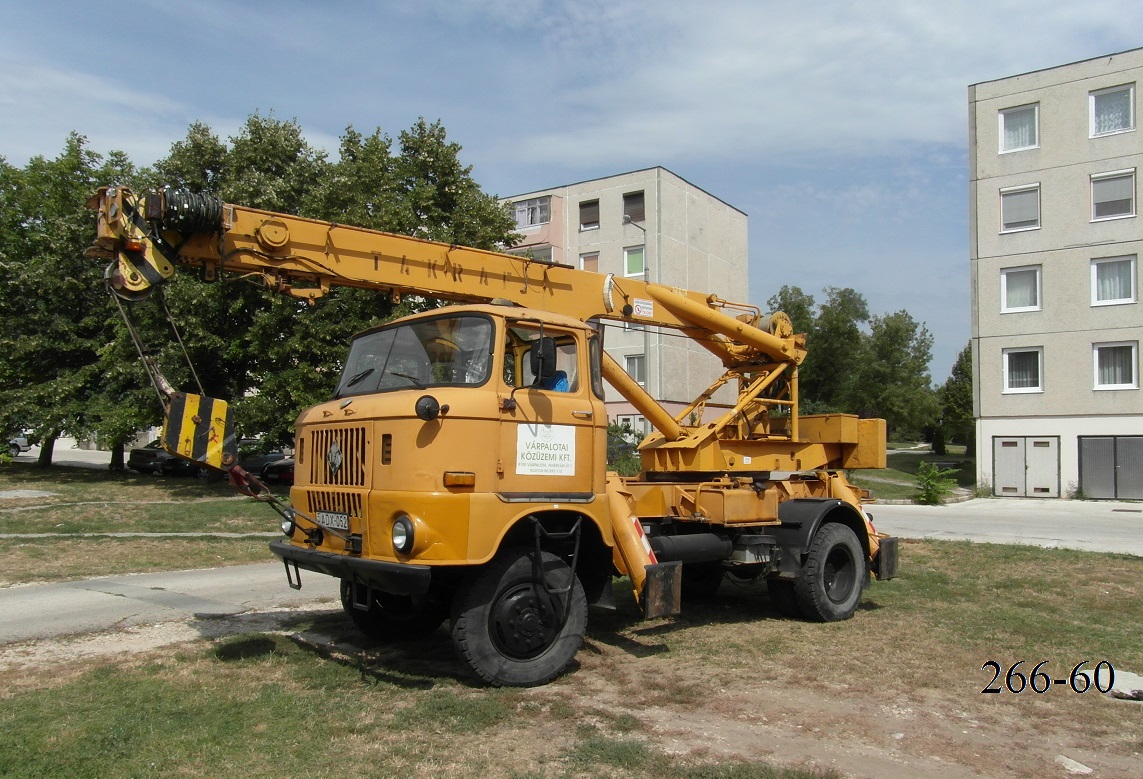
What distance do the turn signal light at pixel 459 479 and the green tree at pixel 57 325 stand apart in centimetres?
2195

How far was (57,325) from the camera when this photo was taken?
91.7 feet

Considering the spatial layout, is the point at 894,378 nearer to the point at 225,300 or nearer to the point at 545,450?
the point at 225,300

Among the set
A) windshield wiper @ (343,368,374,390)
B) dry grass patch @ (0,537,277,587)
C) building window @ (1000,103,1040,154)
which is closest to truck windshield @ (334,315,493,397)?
windshield wiper @ (343,368,374,390)

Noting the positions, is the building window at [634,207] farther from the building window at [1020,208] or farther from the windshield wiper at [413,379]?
the windshield wiper at [413,379]

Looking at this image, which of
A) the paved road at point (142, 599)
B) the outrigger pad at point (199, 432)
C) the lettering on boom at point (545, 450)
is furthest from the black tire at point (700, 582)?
the outrigger pad at point (199, 432)

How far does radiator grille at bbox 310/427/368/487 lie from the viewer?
22.1 ft

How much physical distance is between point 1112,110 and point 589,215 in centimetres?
2222

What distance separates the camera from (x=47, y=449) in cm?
3281

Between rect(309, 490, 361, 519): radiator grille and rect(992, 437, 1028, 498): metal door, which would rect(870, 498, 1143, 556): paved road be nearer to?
rect(992, 437, 1028, 498): metal door

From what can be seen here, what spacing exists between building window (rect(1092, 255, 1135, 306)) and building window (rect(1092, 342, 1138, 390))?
5.00 feet

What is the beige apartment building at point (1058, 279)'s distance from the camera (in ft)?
101

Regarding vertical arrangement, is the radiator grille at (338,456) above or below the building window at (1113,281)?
below

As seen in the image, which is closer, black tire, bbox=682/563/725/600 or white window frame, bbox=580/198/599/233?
black tire, bbox=682/563/725/600

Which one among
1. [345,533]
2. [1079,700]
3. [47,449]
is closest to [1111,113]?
[1079,700]
